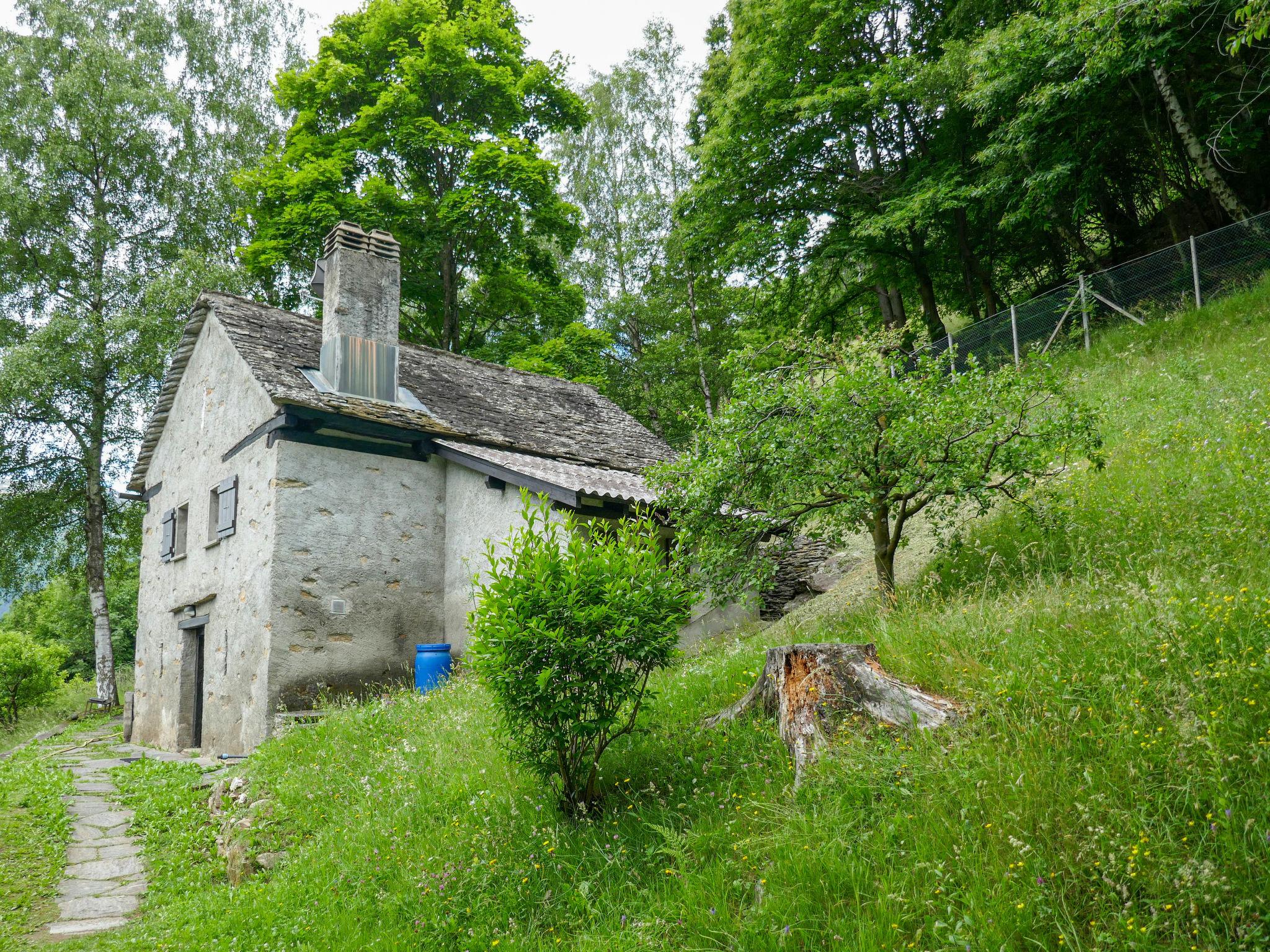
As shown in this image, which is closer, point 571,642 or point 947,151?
point 571,642

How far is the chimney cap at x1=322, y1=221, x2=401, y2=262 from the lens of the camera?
11.9 m

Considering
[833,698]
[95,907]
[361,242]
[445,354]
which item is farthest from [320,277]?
[833,698]

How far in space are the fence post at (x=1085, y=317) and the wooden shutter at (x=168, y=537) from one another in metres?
16.0

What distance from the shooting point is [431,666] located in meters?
10.1

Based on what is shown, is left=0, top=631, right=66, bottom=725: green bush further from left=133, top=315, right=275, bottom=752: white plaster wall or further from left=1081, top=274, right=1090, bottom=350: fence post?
left=1081, top=274, right=1090, bottom=350: fence post

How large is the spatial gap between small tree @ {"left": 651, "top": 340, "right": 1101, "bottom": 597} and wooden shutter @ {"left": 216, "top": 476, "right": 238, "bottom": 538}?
723cm

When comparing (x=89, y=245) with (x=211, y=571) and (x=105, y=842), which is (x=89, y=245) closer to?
(x=211, y=571)

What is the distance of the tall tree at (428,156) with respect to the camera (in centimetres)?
1803

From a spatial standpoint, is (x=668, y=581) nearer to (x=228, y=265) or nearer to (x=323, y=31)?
(x=228, y=265)

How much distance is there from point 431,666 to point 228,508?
4.06 meters

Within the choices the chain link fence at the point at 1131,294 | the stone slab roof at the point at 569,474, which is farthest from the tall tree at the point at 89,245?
the chain link fence at the point at 1131,294

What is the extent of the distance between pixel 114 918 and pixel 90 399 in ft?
55.4

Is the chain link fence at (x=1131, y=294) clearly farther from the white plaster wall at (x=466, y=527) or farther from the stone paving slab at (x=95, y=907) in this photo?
the stone paving slab at (x=95, y=907)

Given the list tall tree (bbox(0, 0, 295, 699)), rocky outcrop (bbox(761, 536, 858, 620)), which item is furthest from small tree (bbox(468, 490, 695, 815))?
tall tree (bbox(0, 0, 295, 699))
